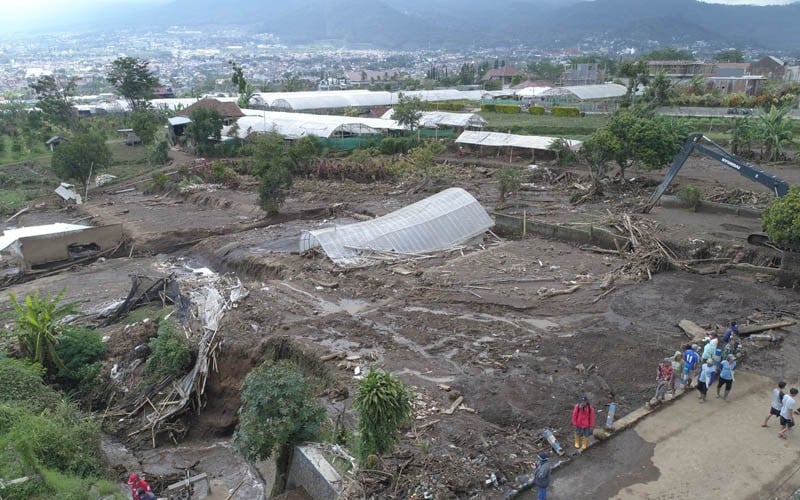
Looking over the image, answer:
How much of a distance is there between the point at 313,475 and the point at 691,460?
23.1 ft

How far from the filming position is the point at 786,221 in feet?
61.3

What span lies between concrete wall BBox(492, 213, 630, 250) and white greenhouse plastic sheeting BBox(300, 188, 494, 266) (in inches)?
32.6

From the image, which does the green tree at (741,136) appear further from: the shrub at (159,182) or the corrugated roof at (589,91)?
the shrub at (159,182)

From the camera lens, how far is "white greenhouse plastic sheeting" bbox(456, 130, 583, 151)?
131 feet

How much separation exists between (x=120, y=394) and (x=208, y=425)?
2.83m

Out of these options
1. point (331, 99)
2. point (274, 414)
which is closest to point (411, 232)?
point (274, 414)

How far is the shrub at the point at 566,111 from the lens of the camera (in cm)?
5716

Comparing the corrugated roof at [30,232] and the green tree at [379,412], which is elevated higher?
the green tree at [379,412]

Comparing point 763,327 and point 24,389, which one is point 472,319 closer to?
point 763,327

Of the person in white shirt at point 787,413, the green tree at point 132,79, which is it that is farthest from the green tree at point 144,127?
the person in white shirt at point 787,413

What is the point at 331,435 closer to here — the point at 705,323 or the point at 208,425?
the point at 208,425

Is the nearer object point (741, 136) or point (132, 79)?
point (741, 136)

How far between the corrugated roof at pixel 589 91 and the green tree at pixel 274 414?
58.3m

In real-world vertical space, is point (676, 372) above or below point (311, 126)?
below
